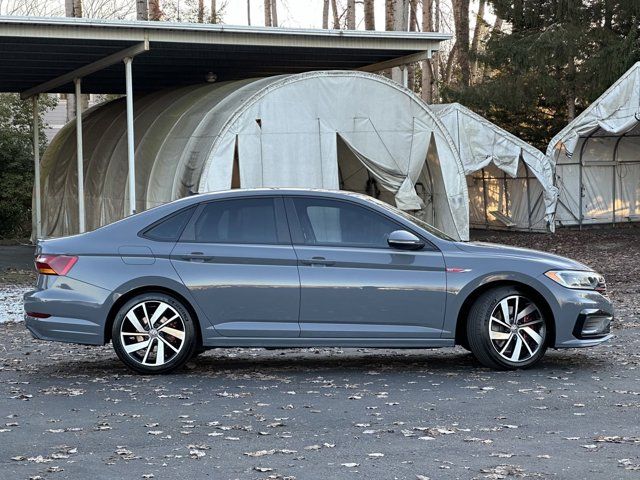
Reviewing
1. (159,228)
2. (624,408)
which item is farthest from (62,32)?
(624,408)

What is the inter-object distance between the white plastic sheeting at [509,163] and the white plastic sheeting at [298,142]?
660 centimetres

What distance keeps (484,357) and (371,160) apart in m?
14.2

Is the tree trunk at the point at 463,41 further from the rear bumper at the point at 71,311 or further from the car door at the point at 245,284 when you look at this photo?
the rear bumper at the point at 71,311

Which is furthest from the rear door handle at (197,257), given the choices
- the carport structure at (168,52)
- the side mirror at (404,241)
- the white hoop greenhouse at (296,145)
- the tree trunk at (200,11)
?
the tree trunk at (200,11)

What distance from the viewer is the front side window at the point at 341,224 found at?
9.70 m

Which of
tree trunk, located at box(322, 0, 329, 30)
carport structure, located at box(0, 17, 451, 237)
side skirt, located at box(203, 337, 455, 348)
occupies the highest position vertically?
tree trunk, located at box(322, 0, 329, 30)

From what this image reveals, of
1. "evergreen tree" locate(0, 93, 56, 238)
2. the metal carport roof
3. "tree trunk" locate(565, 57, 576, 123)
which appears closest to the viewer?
the metal carport roof

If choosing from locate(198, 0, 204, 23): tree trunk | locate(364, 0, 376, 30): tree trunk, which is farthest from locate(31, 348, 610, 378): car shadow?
locate(198, 0, 204, 23): tree trunk

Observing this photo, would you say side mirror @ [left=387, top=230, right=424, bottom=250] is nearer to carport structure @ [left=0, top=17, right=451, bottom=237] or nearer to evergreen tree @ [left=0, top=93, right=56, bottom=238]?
carport structure @ [left=0, top=17, right=451, bottom=237]

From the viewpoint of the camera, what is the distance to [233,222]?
9820 millimetres

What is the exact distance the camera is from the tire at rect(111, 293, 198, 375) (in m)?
9.52

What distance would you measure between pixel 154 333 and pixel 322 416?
90.0 inches

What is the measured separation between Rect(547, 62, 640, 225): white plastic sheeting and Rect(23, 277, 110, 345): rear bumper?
23.0 metres

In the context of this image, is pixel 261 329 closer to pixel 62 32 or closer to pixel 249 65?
pixel 62 32
